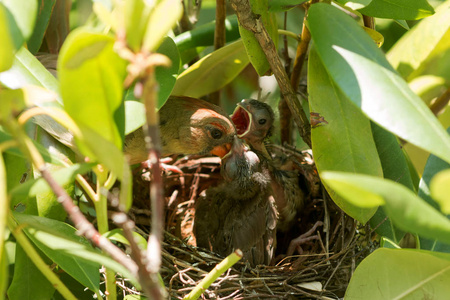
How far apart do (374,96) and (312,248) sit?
→ 1.20m

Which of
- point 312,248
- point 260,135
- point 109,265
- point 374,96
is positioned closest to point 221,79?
point 260,135

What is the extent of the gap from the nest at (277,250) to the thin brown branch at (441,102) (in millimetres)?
488

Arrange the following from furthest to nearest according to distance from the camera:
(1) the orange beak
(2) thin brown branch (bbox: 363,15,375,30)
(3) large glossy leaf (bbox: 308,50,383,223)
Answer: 1. (1) the orange beak
2. (2) thin brown branch (bbox: 363,15,375,30)
3. (3) large glossy leaf (bbox: 308,50,383,223)

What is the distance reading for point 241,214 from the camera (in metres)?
2.06

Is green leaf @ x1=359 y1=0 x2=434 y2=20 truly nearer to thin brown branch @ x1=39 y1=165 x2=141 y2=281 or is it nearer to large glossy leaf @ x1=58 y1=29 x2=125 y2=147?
large glossy leaf @ x1=58 y1=29 x2=125 y2=147

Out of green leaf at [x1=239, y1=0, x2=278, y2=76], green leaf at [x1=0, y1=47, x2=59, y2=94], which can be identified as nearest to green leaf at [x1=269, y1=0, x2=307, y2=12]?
green leaf at [x1=239, y1=0, x2=278, y2=76]

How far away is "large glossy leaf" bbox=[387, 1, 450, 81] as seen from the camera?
1.64 m

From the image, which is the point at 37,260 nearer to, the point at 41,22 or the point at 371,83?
the point at 371,83

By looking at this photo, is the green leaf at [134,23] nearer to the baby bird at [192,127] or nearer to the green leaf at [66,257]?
the green leaf at [66,257]

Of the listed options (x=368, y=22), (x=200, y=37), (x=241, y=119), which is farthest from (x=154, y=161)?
(x=241, y=119)

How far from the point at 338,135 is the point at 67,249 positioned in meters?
0.68

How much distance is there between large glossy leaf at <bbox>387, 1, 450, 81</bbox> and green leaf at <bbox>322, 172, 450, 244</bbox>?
3.40ft

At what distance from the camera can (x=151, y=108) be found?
2.03ft

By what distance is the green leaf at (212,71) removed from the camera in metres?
1.76
